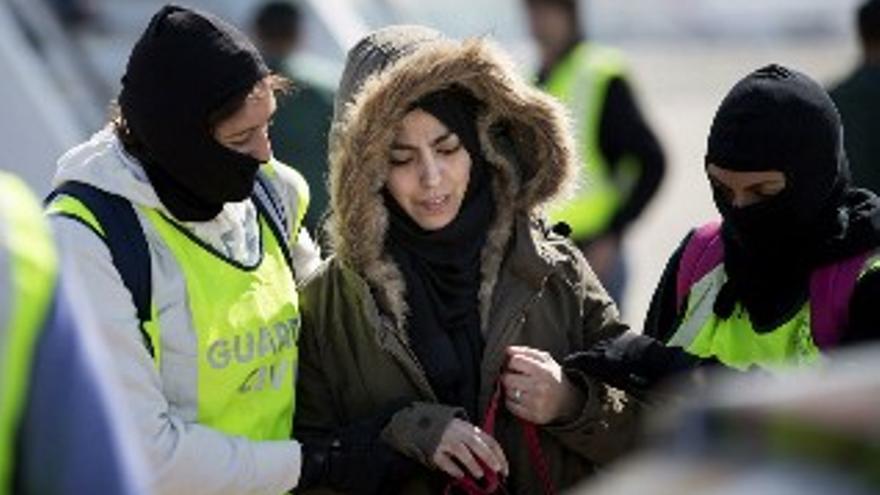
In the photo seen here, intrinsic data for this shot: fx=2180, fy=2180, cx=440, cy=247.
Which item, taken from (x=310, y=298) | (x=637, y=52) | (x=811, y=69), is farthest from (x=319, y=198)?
(x=637, y=52)

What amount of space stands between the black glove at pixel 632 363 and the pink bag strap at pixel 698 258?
7.8 inches

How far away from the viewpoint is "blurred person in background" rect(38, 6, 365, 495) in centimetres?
335

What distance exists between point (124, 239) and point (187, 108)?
0.27 meters

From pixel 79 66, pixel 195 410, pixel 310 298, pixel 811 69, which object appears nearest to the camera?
pixel 195 410

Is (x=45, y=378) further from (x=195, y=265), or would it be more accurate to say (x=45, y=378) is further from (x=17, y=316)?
(x=195, y=265)

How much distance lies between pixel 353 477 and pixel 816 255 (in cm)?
85

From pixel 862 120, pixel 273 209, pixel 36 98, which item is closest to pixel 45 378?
pixel 273 209

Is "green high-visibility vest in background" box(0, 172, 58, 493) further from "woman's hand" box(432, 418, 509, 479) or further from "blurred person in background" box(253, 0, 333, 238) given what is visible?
"blurred person in background" box(253, 0, 333, 238)

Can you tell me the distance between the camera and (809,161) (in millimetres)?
3594

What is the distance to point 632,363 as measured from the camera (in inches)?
143

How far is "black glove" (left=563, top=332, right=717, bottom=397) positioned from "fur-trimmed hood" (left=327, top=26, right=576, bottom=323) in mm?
204

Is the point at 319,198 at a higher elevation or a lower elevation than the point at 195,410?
lower

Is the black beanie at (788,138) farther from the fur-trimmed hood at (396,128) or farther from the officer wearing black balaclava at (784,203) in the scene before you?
the fur-trimmed hood at (396,128)

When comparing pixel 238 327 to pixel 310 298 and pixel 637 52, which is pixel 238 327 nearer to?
pixel 310 298
